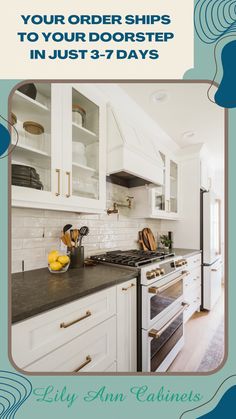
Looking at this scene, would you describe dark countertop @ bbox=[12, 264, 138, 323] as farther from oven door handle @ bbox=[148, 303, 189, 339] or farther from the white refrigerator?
the white refrigerator

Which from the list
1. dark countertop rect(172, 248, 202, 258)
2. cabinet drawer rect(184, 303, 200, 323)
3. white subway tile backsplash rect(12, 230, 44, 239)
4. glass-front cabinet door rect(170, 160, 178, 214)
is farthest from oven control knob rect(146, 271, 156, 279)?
glass-front cabinet door rect(170, 160, 178, 214)

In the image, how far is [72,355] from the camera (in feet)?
2.48

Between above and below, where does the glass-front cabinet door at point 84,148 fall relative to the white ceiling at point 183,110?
below

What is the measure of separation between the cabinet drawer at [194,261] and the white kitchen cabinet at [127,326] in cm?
113

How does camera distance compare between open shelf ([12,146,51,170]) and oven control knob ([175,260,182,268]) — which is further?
oven control knob ([175,260,182,268])

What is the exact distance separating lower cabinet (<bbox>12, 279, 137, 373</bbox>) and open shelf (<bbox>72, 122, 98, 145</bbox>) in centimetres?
93

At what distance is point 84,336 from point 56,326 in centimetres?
18

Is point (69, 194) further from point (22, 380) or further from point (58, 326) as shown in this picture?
point (22, 380)

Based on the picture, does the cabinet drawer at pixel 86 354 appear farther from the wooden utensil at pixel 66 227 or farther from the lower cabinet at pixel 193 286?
the lower cabinet at pixel 193 286

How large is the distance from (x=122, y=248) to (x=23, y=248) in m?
1.04

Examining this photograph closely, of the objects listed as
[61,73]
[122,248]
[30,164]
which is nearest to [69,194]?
[30,164]

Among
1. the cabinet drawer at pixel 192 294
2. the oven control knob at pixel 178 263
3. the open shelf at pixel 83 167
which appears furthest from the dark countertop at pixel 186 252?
the open shelf at pixel 83 167

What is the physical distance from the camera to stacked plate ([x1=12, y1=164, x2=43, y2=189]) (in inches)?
33.7

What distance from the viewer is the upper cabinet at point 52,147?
2.96 ft
